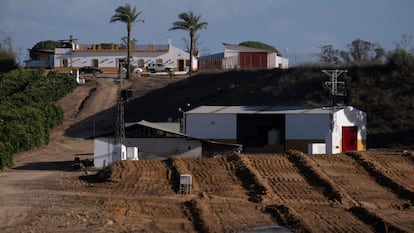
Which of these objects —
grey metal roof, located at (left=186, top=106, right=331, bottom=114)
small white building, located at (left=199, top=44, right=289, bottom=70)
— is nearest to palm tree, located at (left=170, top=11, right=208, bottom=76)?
small white building, located at (left=199, top=44, right=289, bottom=70)

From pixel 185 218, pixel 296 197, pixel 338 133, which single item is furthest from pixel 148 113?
pixel 185 218

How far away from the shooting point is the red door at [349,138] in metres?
50.0

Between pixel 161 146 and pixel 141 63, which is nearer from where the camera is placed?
pixel 161 146

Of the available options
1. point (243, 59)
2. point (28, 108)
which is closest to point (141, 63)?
point (243, 59)

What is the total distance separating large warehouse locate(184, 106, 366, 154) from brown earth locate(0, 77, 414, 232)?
3.21 metres

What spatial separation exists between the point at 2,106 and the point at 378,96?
2682 centimetres

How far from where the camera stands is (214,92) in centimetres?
7425

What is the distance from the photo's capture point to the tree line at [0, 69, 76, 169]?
5141 centimetres

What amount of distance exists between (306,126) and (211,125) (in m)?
5.75

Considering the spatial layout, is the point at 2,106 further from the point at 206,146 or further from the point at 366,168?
the point at 366,168

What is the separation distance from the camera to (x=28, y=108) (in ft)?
193

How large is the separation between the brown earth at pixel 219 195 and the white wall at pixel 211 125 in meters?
8.39

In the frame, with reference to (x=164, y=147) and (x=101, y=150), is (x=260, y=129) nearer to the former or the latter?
(x=164, y=147)

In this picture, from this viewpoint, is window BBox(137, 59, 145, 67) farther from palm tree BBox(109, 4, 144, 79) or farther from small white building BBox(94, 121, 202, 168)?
small white building BBox(94, 121, 202, 168)
